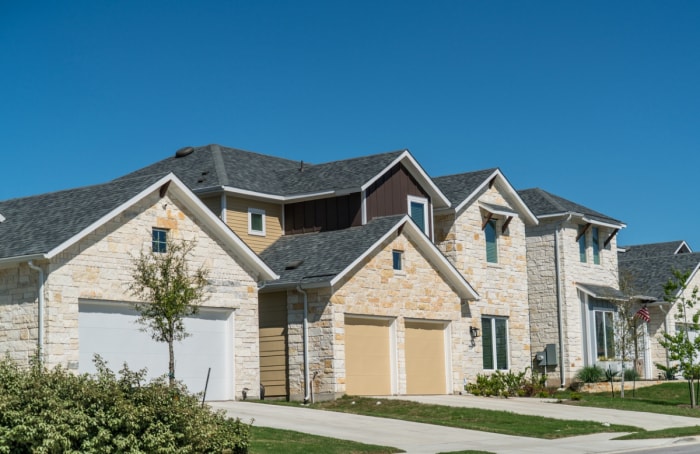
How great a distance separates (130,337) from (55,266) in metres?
2.91

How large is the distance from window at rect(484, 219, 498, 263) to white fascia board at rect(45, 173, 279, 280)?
37.4ft

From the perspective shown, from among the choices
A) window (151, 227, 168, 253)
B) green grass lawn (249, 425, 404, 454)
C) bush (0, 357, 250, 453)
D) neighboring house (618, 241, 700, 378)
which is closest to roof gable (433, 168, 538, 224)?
neighboring house (618, 241, 700, 378)

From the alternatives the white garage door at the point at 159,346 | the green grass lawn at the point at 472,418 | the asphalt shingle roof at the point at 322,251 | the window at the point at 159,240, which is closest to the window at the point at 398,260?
the asphalt shingle roof at the point at 322,251

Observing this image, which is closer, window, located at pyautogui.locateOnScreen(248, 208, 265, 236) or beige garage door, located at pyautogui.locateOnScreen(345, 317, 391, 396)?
beige garage door, located at pyautogui.locateOnScreen(345, 317, 391, 396)

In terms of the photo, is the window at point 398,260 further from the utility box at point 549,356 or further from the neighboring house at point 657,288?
the neighboring house at point 657,288

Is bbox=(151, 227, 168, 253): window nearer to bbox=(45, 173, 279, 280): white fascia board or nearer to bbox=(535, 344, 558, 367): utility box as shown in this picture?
bbox=(45, 173, 279, 280): white fascia board

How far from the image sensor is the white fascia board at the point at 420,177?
114 feet

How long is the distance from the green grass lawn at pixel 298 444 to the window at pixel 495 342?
655 inches

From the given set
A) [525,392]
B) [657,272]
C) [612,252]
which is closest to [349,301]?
[525,392]

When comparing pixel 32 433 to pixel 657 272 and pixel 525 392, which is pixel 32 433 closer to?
pixel 525 392

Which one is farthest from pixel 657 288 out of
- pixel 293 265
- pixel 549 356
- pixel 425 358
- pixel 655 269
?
pixel 293 265

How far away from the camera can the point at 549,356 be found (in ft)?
137

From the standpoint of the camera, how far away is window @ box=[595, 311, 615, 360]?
43062 mm

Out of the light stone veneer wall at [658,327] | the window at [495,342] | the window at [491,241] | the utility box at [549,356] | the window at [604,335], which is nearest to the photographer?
the window at [495,342]
